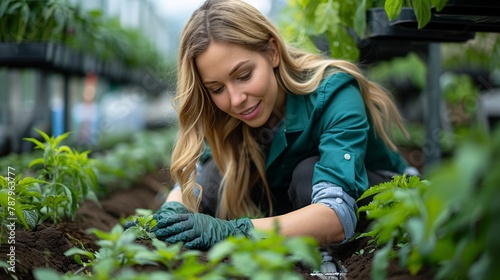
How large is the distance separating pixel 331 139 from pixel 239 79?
1.22 feet

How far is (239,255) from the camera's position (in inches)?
43.8

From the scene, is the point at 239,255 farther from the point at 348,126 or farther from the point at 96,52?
the point at 96,52

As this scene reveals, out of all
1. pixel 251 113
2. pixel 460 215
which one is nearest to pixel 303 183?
pixel 251 113

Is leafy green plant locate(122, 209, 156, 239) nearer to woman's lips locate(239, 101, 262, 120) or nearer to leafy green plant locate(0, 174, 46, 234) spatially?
leafy green plant locate(0, 174, 46, 234)

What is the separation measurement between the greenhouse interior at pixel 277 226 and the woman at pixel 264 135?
11 cm

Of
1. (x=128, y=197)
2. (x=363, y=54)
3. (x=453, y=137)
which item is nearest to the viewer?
(x=363, y=54)

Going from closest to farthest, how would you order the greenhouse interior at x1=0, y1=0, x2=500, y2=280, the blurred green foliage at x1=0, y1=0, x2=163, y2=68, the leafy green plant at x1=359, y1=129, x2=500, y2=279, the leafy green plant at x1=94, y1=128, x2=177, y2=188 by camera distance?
the leafy green plant at x1=359, y1=129, x2=500, y2=279 < the greenhouse interior at x1=0, y1=0, x2=500, y2=280 < the blurred green foliage at x1=0, y1=0, x2=163, y2=68 < the leafy green plant at x1=94, y1=128, x2=177, y2=188

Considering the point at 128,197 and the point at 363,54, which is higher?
the point at 363,54

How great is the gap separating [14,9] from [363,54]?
1.81 meters

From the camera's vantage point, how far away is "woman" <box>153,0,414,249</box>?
190cm

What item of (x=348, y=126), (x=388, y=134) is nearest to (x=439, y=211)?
(x=348, y=126)

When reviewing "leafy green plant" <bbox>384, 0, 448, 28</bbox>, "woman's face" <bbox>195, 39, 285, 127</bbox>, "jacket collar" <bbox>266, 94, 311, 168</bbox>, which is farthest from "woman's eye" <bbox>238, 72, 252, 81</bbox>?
"leafy green plant" <bbox>384, 0, 448, 28</bbox>

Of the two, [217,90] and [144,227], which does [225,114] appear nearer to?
[217,90]

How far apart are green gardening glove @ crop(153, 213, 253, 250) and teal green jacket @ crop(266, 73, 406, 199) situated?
34 cm
